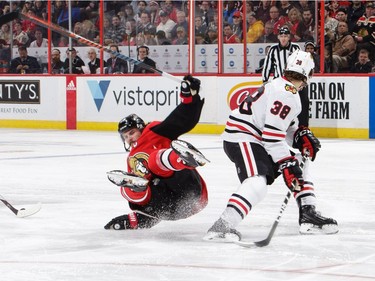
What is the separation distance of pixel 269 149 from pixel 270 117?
5.9 inches

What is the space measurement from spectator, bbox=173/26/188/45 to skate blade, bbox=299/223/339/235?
27.2 ft

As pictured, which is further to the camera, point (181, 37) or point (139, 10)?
point (139, 10)

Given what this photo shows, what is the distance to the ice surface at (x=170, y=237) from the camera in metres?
3.56

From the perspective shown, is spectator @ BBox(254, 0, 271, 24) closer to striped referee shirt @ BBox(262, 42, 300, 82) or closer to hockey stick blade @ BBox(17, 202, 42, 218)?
striped referee shirt @ BBox(262, 42, 300, 82)

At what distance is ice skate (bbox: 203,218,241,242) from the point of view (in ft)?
13.7

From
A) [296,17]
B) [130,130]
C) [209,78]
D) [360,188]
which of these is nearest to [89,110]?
[209,78]

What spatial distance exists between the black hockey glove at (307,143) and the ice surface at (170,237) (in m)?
0.39

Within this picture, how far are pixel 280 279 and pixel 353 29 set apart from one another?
8.09m

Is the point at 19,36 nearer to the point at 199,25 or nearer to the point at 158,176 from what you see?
the point at 199,25

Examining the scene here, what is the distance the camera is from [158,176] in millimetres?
4605

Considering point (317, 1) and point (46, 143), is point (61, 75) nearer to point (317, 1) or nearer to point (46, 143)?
point (46, 143)

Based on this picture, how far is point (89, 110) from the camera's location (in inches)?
538

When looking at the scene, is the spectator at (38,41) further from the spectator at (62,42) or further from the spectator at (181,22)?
the spectator at (181,22)

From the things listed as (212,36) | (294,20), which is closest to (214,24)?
(212,36)
